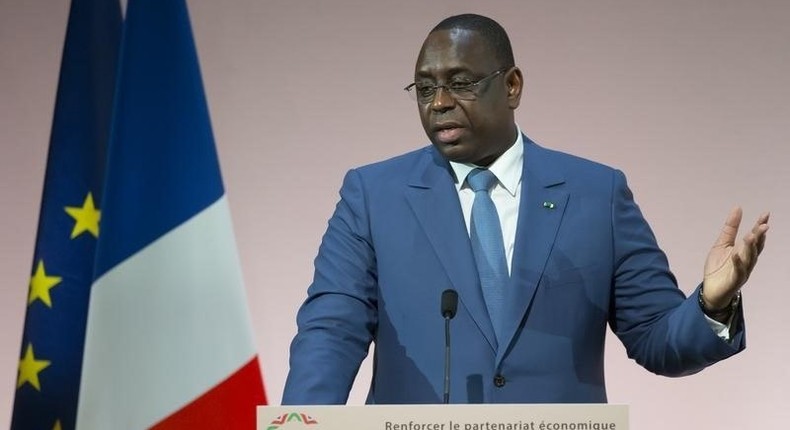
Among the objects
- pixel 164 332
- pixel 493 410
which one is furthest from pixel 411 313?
pixel 164 332

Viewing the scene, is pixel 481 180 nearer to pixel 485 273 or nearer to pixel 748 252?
pixel 485 273

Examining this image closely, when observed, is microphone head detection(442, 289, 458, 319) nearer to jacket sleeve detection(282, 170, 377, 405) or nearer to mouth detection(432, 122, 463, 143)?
jacket sleeve detection(282, 170, 377, 405)

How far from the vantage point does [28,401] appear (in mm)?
3238

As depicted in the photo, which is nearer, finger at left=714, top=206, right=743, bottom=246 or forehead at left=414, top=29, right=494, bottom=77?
finger at left=714, top=206, right=743, bottom=246

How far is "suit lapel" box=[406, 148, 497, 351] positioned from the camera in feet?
8.29

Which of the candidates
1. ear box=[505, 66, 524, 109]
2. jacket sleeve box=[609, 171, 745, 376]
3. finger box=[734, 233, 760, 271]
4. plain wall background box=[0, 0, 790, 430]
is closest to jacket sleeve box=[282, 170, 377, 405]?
ear box=[505, 66, 524, 109]

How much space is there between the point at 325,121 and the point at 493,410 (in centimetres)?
225

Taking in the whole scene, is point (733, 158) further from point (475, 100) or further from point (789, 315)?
point (475, 100)

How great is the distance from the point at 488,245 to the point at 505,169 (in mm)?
201

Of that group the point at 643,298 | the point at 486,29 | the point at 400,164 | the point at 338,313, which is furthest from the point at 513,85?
the point at 338,313

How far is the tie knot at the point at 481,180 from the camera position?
2.67 meters

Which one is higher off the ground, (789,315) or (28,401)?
(789,315)

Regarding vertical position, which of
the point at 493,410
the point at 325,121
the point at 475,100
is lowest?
the point at 493,410

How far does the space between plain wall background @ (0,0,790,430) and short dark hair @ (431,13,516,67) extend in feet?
4.33
